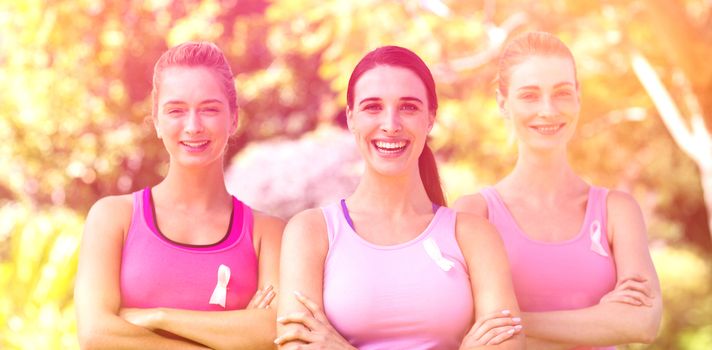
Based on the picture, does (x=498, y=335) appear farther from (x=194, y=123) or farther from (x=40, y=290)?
(x=40, y=290)

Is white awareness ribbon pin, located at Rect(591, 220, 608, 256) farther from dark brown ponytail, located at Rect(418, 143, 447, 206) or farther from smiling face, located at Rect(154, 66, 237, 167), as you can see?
smiling face, located at Rect(154, 66, 237, 167)

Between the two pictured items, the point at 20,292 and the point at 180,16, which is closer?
the point at 20,292

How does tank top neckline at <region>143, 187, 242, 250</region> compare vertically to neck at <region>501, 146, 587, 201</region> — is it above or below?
below

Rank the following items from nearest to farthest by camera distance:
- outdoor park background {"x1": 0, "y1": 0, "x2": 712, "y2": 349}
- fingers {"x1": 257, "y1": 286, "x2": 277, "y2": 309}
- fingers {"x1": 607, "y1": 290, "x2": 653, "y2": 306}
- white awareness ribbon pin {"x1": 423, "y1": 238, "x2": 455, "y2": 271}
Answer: white awareness ribbon pin {"x1": 423, "y1": 238, "x2": 455, "y2": 271}
fingers {"x1": 257, "y1": 286, "x2": 277, "y2": 309}
fingers {"x1": 607, "y1": 290, "x2": 653, "y2": 306}
outdoor park background {"x1": 0, "y1": 0, "x2": 712, "y2": 349}

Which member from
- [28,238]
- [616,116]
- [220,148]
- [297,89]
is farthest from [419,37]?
[220,148]

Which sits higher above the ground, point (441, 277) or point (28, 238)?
point (28, 238)

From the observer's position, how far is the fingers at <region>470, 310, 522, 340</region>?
339 centimetres

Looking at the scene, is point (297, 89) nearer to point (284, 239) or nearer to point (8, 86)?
point (8, 86)

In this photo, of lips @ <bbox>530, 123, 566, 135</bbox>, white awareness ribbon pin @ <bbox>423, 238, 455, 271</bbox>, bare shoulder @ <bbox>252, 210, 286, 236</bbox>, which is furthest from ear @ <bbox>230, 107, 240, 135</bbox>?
lips @ <bbox>530, 123, 566, 135</bbox>

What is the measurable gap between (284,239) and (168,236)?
52 cm

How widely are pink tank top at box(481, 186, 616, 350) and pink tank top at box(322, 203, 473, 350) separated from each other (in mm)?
461

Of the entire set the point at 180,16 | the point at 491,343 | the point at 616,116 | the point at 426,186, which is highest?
the point at 180,16

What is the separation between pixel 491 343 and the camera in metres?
3.38

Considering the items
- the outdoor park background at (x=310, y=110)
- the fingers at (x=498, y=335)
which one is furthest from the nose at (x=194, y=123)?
the outdoor park background at (x=310, y=110)
